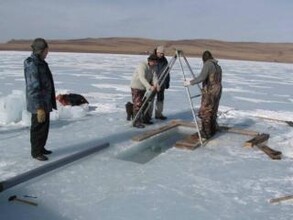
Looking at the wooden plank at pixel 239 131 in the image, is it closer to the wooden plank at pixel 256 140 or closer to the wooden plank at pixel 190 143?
the wooden plank at pixel 256 140

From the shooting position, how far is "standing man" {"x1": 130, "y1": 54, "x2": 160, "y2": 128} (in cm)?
728

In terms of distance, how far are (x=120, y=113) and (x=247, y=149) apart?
3262mm

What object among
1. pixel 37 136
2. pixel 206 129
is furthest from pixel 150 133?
pixel 37 136

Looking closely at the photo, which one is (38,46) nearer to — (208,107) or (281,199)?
(208,107)

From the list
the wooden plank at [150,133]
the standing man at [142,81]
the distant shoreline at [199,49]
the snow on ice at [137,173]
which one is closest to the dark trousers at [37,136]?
the snow on ice at [137,173]

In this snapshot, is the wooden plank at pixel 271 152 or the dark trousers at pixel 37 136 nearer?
the dark trousers at pixel 37 136

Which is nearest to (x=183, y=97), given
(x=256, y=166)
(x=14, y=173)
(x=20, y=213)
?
(x=256, y=166)

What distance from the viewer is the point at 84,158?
539 cm

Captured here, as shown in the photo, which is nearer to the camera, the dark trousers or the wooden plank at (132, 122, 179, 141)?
the dark trousers

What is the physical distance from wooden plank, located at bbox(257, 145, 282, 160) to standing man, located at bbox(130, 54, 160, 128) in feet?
6.64

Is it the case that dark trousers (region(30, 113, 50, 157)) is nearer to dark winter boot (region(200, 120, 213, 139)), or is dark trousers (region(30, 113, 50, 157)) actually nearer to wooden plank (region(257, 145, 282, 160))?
dark winter boot (region(200, 120, 213, 139))

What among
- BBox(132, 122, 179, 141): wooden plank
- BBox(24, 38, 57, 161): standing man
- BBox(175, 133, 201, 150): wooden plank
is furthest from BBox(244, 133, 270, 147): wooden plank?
BBox(24, 38, 57, 161): standing man

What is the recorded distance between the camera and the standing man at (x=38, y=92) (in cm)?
495

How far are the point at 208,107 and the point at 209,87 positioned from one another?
32 cm
